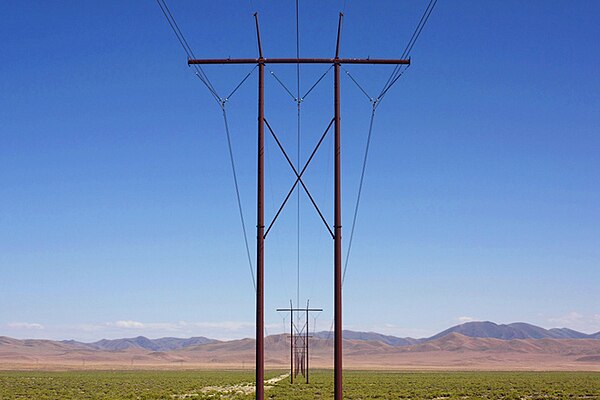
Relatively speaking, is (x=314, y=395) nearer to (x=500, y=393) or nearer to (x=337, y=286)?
(x=500, y=393)

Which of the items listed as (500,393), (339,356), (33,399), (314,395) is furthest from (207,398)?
(339,356)

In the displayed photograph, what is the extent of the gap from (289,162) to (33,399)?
6420cm

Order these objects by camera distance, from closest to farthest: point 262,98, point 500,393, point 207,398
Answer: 1. point 262,98
2. point 207,398
3. point 500,393

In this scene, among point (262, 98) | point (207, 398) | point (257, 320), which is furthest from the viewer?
point (207, 398)

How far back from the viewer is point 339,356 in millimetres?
26312

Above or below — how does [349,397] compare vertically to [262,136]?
below

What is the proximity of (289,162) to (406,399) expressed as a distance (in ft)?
195

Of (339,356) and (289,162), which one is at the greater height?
(289,162)

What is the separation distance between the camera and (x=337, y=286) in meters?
26.2

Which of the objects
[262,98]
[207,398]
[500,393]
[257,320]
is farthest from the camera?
[500,393]

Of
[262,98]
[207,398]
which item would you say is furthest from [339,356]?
[207,398]

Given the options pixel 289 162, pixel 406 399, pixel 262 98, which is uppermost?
pixel 262 98

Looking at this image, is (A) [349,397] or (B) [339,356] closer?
(B) [339,356]

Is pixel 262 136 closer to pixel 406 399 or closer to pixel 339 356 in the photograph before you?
pixel 339 356
